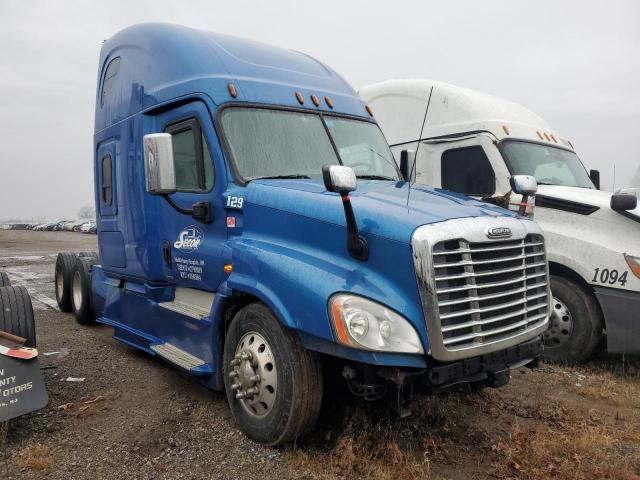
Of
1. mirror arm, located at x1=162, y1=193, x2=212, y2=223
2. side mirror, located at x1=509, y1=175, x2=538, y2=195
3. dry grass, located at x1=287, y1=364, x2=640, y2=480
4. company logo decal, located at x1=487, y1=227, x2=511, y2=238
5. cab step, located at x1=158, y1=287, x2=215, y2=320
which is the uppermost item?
side mirror, located at x1=509, y1=175, x2=538, y2=195

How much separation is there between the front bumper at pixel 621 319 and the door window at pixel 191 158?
4.21 metres

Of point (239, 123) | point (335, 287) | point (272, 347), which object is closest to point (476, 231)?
point (335, 287)

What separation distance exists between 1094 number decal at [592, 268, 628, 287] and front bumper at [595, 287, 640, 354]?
0.09 meters

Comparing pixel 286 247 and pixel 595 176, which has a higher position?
pixel 595 176

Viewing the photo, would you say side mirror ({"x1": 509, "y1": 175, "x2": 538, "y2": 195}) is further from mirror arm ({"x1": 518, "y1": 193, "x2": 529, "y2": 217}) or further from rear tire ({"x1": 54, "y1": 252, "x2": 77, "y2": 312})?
rear tire ({"x1": 54, "y1": 252, "x2": 77, "y2": 312})

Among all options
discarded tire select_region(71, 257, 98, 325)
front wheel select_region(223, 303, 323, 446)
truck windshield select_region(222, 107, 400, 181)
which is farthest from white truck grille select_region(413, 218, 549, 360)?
discarded tire select_region(71, 257, 98, 325)

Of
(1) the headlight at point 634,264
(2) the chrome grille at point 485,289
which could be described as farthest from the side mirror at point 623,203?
(2) the chrome grille at point 485,289

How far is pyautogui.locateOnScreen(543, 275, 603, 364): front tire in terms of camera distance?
5.62 meters

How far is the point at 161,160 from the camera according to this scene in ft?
13.4

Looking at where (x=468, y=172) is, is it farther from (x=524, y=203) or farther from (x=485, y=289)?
(x=485, y=289)

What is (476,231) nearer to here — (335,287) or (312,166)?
(335,287)

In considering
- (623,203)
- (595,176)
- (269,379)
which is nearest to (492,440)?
(269,379)

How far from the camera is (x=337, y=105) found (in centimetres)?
507

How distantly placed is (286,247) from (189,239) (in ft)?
4.11
